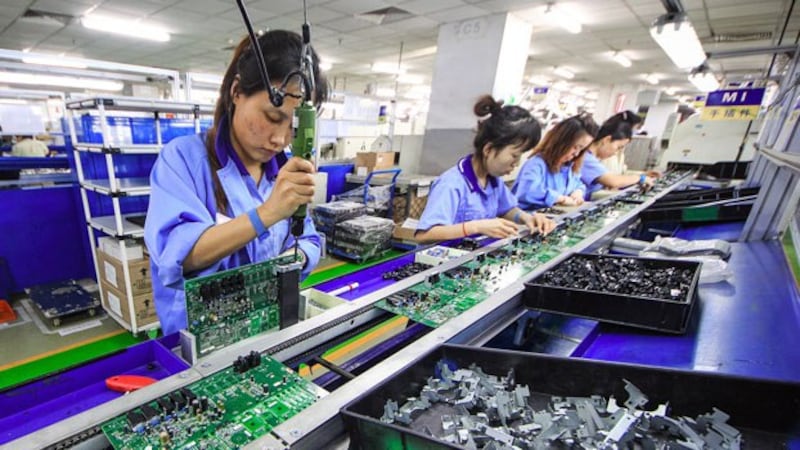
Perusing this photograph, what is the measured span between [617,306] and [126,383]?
4.39 feet

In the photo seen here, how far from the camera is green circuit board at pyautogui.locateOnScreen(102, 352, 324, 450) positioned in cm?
68

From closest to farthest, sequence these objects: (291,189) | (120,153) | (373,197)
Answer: (291,189), (120,153), (373,197)

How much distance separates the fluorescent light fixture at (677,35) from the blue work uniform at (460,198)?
140 inches

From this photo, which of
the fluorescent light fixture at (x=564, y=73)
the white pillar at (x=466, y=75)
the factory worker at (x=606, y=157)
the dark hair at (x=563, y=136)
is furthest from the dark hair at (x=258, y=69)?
the fluorescent light fixture at (x=564, y=73)

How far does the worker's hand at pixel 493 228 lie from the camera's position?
213cm

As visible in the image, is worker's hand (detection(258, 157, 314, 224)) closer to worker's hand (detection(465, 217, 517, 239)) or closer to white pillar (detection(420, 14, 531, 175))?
worker's hand (detection(465, 217, 517, 239))

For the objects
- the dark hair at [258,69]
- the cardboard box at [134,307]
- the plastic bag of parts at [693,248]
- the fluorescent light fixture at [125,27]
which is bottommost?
the cardboard box at [134,307]

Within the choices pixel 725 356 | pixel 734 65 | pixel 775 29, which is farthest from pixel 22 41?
pixel 734 65

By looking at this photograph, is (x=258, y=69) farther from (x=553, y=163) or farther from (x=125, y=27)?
(x=125, y=27)

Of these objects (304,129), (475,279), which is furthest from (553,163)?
(304,129)

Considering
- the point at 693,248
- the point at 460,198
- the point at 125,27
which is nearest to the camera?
the point at 693,248

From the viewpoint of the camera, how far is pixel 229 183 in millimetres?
1300

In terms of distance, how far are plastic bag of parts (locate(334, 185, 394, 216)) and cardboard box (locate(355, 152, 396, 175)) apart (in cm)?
44

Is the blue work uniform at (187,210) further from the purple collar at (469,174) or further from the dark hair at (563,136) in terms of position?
the dark hair at (563,136)
